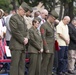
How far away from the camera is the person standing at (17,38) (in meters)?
9.20

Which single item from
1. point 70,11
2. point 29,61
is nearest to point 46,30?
point 29,61

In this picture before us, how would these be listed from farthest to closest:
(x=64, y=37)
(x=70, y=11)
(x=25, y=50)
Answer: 1. (x=70, y=11)
2. (x=64, y=37)
3. (x=25, y=50)

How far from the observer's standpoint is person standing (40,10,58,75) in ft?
33.5

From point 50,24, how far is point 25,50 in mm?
1279

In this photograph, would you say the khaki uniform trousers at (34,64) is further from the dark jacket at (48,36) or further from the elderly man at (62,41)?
the elderly man at (62,41)

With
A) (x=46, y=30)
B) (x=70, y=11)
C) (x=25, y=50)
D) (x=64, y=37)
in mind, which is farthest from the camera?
(x=70, y=11)

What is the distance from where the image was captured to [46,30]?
404 inches

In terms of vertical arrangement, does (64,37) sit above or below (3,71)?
above

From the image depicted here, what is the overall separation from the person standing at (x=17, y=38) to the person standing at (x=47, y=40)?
95cm

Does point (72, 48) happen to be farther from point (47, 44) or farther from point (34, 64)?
point (34, 64)

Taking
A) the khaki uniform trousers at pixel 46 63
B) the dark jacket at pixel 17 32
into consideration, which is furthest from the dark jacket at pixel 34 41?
the khaki uniform trousers at pixel 46 63

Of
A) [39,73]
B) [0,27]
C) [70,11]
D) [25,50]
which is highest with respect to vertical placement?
[70,11]

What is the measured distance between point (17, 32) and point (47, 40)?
1.38 metres

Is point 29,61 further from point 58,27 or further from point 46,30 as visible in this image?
point 58,27
